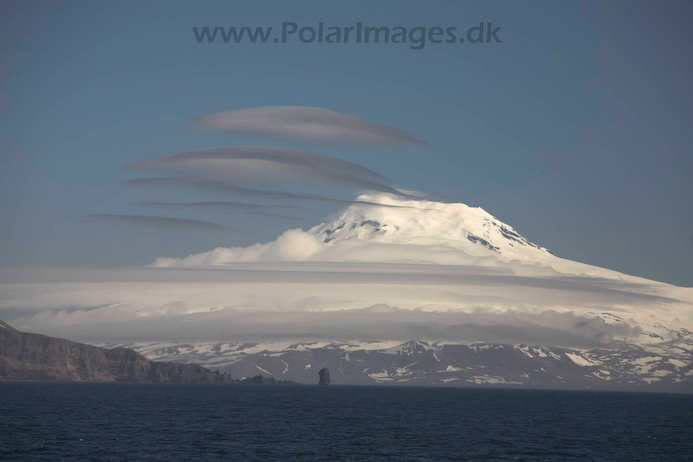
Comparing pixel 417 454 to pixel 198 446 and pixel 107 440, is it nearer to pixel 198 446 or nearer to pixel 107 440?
pixel 198 446

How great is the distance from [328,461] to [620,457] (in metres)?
53.2

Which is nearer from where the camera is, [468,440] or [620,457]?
[620,457]

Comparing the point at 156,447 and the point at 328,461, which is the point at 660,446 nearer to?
the point at 328,461

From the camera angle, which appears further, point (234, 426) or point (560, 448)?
point (234, 426)

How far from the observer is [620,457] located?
5935 inches

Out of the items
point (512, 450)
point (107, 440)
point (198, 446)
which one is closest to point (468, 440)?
point (512, 450)

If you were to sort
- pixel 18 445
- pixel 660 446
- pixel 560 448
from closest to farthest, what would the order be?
1. pixel 18 445
2. pixel 560 448
3. pixel 660 446

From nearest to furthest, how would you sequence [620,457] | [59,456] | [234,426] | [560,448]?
[59,456] < [620,457] < [560,448] < [234,426]

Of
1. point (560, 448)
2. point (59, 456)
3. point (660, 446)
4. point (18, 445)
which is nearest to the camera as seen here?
point (59, 456)

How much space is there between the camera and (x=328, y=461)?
132250 millimetres

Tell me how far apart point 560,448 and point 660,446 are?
1080 inches

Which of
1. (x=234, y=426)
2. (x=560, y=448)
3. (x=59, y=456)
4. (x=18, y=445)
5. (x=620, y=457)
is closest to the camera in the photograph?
(x=59, y=456)

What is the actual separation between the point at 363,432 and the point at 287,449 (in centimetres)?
4012

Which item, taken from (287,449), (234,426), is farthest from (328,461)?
(234,426)
